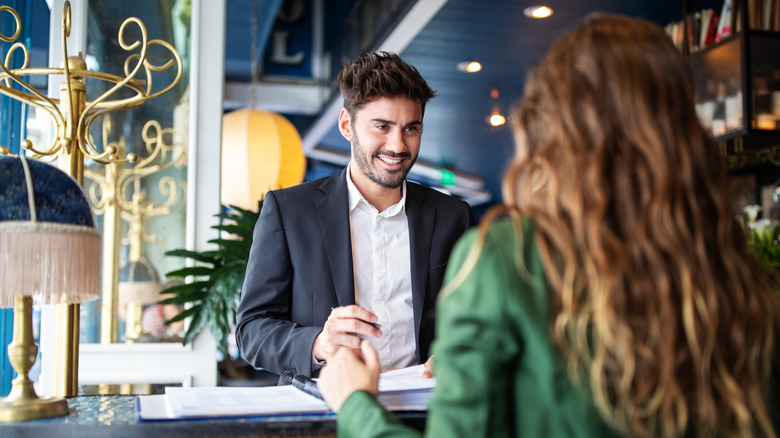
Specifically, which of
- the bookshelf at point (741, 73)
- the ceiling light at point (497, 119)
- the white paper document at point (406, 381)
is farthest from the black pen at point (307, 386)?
the ceiling light at point (497, 119)

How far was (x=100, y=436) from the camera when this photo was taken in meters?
1.09

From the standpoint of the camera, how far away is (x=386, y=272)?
193 cm

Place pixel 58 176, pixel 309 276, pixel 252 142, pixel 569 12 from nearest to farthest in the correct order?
pixel 58 176
pixel 309 276
pixel 252 142
pixel 569 12

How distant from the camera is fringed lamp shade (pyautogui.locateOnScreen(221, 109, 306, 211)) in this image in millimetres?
4352

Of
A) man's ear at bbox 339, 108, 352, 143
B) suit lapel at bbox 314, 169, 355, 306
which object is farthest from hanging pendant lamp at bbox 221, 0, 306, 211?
suit lapel at bbox 314, 169, 355, 306

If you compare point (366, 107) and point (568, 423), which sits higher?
point (366, 107)

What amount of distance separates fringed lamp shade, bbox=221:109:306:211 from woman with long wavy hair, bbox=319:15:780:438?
3.66 meters

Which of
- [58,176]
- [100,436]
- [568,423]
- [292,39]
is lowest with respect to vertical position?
[100,436]

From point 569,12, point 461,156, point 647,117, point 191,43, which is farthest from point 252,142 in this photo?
point 461,156

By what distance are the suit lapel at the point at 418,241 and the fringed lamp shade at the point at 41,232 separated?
864 mm

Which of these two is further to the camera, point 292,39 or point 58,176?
point 292,39

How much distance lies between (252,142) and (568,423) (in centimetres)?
382

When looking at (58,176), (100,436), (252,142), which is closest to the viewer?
(100,436)

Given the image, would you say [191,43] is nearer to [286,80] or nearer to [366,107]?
[366,107]
